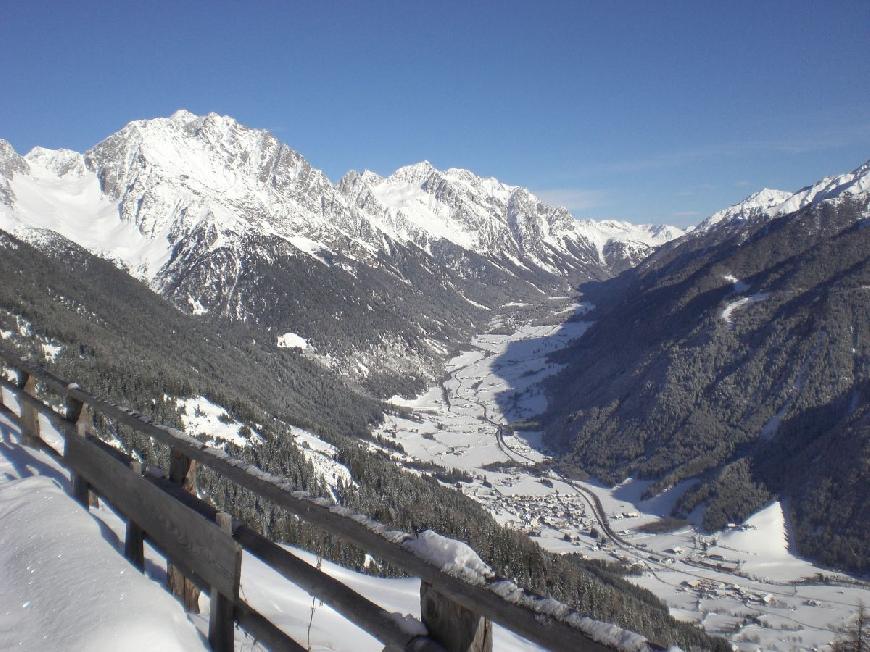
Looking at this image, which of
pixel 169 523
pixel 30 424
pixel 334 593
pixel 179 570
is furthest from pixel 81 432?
pixel 334 593

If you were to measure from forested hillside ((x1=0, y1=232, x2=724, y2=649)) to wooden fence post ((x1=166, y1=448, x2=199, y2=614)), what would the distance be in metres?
→ 1.40

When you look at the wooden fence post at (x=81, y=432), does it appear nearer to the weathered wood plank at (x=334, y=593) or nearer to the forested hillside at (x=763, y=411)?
the weathered wood plank at (x=334, y=593)

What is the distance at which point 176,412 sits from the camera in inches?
3465

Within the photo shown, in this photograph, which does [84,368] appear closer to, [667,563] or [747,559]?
[667,563]

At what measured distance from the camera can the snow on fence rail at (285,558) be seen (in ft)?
9.80

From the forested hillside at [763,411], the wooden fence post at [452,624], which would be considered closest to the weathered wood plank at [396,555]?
the wooden fence post at [452,624]

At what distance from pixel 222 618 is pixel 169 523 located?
110 centimetres

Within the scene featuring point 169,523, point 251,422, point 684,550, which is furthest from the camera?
point 684,550

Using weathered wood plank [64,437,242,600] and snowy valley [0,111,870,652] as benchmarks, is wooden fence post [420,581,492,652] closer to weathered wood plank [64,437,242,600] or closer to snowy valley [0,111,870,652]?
snowy valley [0,111,870,652]

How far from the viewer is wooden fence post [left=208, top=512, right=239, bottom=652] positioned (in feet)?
15.3

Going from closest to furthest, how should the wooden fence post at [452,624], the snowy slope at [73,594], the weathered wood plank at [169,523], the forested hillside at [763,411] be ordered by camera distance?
the wooden fence post at [452,624] → the snowy slope at [73,594] → the weathered wood plank at [169,523] → the forested hillside at [763,411]

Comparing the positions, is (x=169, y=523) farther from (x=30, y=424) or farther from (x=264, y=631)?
(x=30, y=424)

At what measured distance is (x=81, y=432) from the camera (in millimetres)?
7555

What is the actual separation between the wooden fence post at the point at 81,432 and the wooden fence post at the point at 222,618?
3849mm
